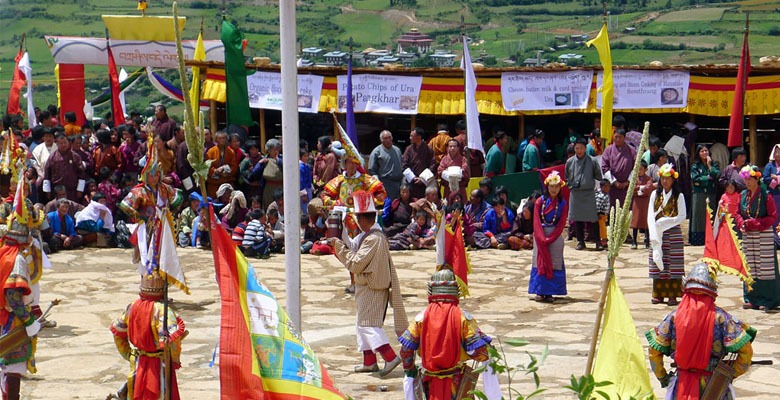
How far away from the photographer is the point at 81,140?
1739 cm

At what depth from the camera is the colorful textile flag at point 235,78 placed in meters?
16.9

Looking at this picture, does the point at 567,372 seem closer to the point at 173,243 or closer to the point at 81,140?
the point at 173,243

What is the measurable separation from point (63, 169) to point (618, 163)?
8.09 metres

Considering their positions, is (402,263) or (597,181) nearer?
(402,263)

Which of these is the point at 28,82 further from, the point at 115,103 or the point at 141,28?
the point at 115,103

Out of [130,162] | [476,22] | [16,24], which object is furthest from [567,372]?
[16,24]

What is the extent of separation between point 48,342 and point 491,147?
8667mm

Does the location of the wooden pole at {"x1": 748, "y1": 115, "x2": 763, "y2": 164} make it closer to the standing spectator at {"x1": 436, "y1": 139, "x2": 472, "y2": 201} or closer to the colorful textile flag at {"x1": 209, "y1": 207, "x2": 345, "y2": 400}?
the standing spectator at {"x1": 436, "y1": 139, "x2": 472, "y2": 201}

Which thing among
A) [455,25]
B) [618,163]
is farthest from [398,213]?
[455,25]

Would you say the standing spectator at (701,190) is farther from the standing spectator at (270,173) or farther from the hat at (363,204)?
the hat at (363,204)

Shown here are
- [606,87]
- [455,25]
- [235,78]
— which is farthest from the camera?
[455,25]

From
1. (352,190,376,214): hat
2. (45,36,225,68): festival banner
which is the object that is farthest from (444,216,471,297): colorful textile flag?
(45,36,225,68): festival banner

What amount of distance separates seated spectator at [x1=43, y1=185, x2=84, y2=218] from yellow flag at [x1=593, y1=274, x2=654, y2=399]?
10998 millimetres

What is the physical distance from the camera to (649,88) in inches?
693
